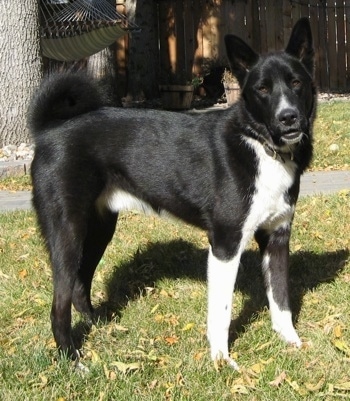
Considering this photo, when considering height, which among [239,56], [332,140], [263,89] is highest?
[239,56]

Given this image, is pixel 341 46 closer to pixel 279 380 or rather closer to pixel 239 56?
pixel 239 56

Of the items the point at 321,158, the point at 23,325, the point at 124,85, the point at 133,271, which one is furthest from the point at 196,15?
the point at 23,325

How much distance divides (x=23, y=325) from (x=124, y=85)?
31.9ft

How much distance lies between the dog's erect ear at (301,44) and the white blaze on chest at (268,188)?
55 centimetres

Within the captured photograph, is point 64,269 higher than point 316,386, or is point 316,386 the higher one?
point 64,269

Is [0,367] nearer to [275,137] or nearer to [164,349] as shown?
[164,349]

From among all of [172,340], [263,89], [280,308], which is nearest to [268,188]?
[263,89]

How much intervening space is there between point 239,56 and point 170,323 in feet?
5.13

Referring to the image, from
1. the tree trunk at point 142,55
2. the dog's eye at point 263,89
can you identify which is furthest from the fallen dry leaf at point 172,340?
the tree trunk at point 142,55

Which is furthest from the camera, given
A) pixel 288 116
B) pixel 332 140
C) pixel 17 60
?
pixel 332 140

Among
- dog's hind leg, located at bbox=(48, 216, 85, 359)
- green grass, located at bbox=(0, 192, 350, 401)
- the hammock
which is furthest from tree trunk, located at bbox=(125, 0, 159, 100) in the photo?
dog's hind leg, located at bbox=(48, 216, 85, 359)

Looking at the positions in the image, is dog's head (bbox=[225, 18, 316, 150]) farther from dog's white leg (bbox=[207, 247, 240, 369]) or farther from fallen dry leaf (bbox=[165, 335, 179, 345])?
fallen dry leaf (bbox=[165, 335, 179, 345])

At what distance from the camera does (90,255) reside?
408 cm

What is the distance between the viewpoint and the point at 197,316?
3947 mm
